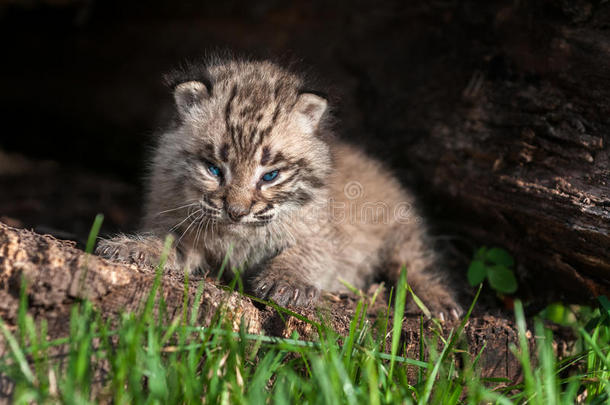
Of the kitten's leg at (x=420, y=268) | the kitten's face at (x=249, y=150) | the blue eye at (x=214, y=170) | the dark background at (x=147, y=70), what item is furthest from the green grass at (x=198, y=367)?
the dark background at (x=147, y=70)

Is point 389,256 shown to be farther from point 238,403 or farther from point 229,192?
point 238,403

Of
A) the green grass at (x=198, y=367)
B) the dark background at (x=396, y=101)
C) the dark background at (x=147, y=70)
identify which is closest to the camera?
the green grass at (x=198, y=367)

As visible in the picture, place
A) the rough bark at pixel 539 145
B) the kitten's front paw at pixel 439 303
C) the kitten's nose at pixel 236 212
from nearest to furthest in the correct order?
the kitten's nose at pixel 236 212 < the rough bark at pixel 539 145 < the kitten's front paw at pixel 439 303

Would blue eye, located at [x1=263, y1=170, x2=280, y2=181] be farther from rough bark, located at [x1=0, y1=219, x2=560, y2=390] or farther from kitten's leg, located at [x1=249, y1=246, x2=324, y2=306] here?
rough bark, located at [x1=0, y1=219, x2=560, y2=390]

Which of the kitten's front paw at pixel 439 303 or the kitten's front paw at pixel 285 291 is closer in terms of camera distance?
the kitten's front paw at pixel 285 291

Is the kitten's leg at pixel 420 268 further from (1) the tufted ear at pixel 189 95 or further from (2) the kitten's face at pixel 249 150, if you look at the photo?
(1) the tufted ear at pixel 189 95

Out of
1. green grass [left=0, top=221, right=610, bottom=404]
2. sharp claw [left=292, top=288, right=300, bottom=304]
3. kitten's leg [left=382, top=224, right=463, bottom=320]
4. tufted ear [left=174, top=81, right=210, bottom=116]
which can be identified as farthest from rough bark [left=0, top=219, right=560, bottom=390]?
tufted ear [left=174, top=81, right=210, bottom=116]

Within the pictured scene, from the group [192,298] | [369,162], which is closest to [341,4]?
[369,162]

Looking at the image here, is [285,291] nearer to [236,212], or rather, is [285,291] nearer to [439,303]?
[236,212]
